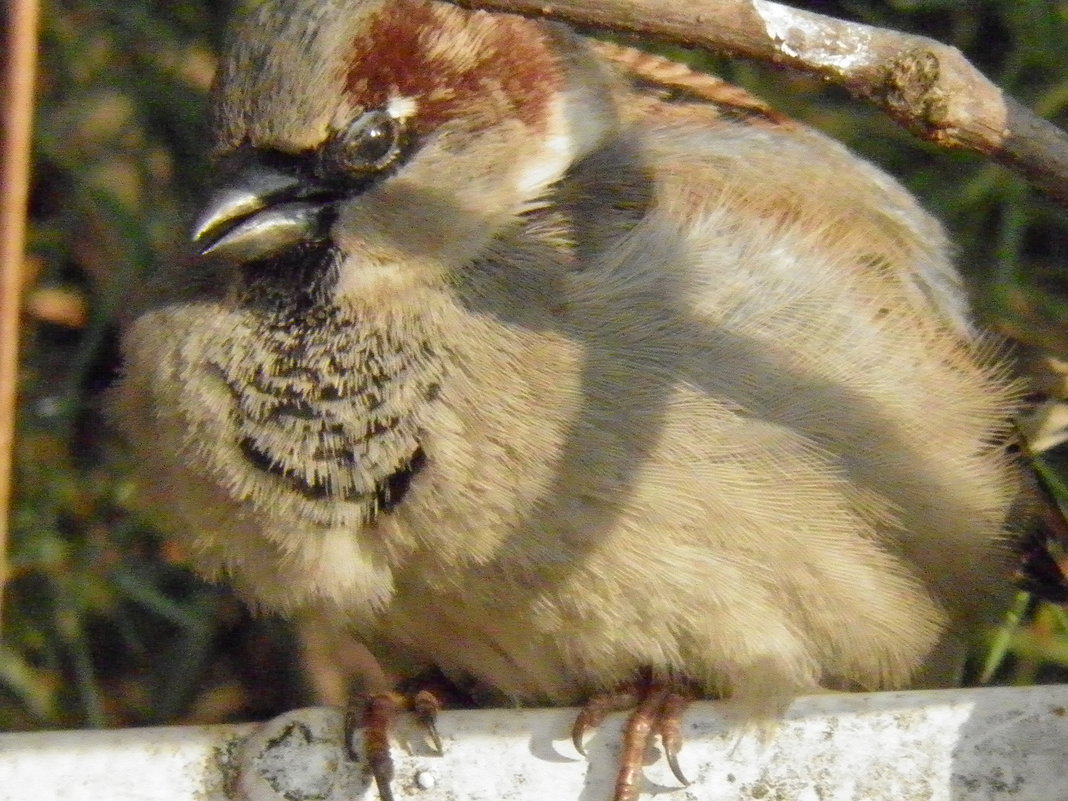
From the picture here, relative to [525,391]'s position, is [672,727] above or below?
below

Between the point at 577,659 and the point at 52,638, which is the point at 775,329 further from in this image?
the point at 52,638

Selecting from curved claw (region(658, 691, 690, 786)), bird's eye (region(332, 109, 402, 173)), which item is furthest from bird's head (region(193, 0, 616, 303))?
curved claw (region(658, 691, 690, 786))

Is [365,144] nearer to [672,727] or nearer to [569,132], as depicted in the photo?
[569,132]

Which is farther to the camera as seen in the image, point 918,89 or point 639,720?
point 639,720

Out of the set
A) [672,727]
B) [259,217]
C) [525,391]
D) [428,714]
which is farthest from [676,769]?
[259,217]

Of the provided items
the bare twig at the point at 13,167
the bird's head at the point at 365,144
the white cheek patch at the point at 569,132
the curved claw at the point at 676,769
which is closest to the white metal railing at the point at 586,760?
the curved claw at the point at 676,769

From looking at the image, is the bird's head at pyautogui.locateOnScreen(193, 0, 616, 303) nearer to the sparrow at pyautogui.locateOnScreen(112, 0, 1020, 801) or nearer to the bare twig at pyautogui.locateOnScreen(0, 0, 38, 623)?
the sparrow at pyautogui.locateOnScreen(112, 0, 1020, 801)
